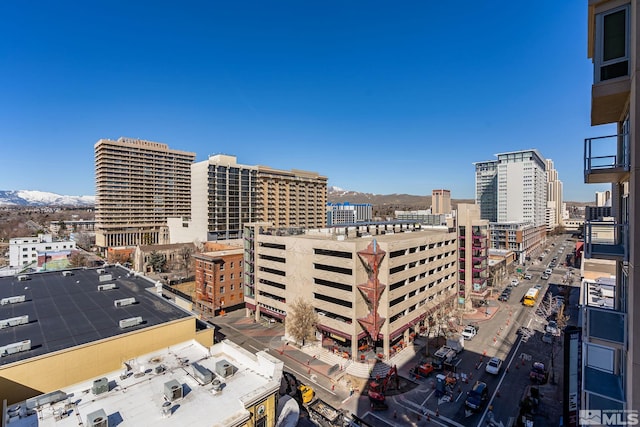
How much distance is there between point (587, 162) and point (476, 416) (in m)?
24.7

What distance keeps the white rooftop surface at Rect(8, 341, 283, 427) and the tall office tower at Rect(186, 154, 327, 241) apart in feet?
253

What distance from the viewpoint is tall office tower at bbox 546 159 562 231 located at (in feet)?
490

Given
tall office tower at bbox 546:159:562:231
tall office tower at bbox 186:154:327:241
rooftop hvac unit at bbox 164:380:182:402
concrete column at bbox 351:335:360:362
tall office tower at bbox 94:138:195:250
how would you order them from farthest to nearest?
1. tall office tower at bbox 546:159:562:231
2. tall office tower at bbox 94:138:195:250
3. tall office tower at bbox 186:154:327:241
4. concrete column at bbox 351:335:360:362
5. rooftop hvac unit at bbox 164:380:182:402

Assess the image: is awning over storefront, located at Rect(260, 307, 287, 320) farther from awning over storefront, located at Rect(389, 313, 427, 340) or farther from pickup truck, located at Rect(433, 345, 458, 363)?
pickup truck, located at Rect(433, 345, 458, 363)

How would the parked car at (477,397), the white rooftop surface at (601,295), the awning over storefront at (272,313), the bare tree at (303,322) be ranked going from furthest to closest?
the awning over storefront at (272,313) < the bare tree at (303,322) < the parked car at (477,397) < the white rooftop surface at (601,295)

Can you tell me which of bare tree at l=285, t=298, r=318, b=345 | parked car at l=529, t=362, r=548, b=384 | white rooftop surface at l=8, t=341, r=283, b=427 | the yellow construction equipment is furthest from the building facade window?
bare tree at l=285, t=298, r=318, b=345

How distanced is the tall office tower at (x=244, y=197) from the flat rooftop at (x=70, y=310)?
2214 inches

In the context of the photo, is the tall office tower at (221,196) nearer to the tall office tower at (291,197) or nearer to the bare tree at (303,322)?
the tall office tower at (291,197)

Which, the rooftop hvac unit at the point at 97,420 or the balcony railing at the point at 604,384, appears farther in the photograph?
the rooftop hvac unit at the point at 97,420

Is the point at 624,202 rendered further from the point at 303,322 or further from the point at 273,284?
the point at 273,284

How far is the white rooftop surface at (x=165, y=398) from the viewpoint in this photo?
44.7ft

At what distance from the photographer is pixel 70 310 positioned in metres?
25.6

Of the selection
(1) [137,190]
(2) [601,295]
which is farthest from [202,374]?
(1) [137,190]

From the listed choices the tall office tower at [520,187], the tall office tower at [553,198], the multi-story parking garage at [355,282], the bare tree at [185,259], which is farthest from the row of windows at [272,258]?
the tall office tower at [553,198]
